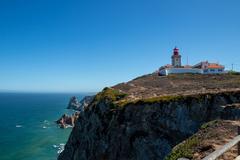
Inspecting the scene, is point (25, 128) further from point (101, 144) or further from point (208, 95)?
point (208, 95)

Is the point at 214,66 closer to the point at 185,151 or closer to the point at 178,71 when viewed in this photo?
the point at 178,71

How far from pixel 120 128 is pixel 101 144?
4.31 m

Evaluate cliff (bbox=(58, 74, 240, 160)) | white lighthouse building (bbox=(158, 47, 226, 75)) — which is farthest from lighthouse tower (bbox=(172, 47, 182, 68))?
cliff (bbox=(58, 74, 240, 160))

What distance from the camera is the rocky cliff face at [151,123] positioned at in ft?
102

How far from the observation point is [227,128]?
50.1 ft

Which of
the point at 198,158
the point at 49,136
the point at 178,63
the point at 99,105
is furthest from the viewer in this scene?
the point at 49,136

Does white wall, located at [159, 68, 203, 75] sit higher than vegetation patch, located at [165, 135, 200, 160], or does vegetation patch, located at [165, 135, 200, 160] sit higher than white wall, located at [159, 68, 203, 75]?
white wall, located at [159, 68, 203, 75]

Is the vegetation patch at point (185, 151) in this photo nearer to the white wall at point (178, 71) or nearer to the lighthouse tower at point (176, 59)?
the white wall at point (178, 71)

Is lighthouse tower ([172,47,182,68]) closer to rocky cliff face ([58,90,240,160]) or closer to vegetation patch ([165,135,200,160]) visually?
rocky cliff face ([58,90,240,160])

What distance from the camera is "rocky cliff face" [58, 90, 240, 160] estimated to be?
102 ft

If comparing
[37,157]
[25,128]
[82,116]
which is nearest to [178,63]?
[82,116]

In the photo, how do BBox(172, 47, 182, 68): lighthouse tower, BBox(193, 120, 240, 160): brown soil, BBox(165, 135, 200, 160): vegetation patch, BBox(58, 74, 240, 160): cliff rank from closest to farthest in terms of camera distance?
BBox(193, 120, 240, 160): brown soil, BBox(165, 135, 200, 160): vegetation patch, BBox(58, 74, 240, 160): cliff, BBox(172, 47, 182, 68): lighthouse tower

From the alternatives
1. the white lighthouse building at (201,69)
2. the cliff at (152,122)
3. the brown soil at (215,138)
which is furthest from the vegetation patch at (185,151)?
the white lighthouse building at (201,69)

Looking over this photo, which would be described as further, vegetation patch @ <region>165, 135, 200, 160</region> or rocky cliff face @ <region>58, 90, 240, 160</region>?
rocky cliff face @ <region>58, 90, 240, 160</region>
